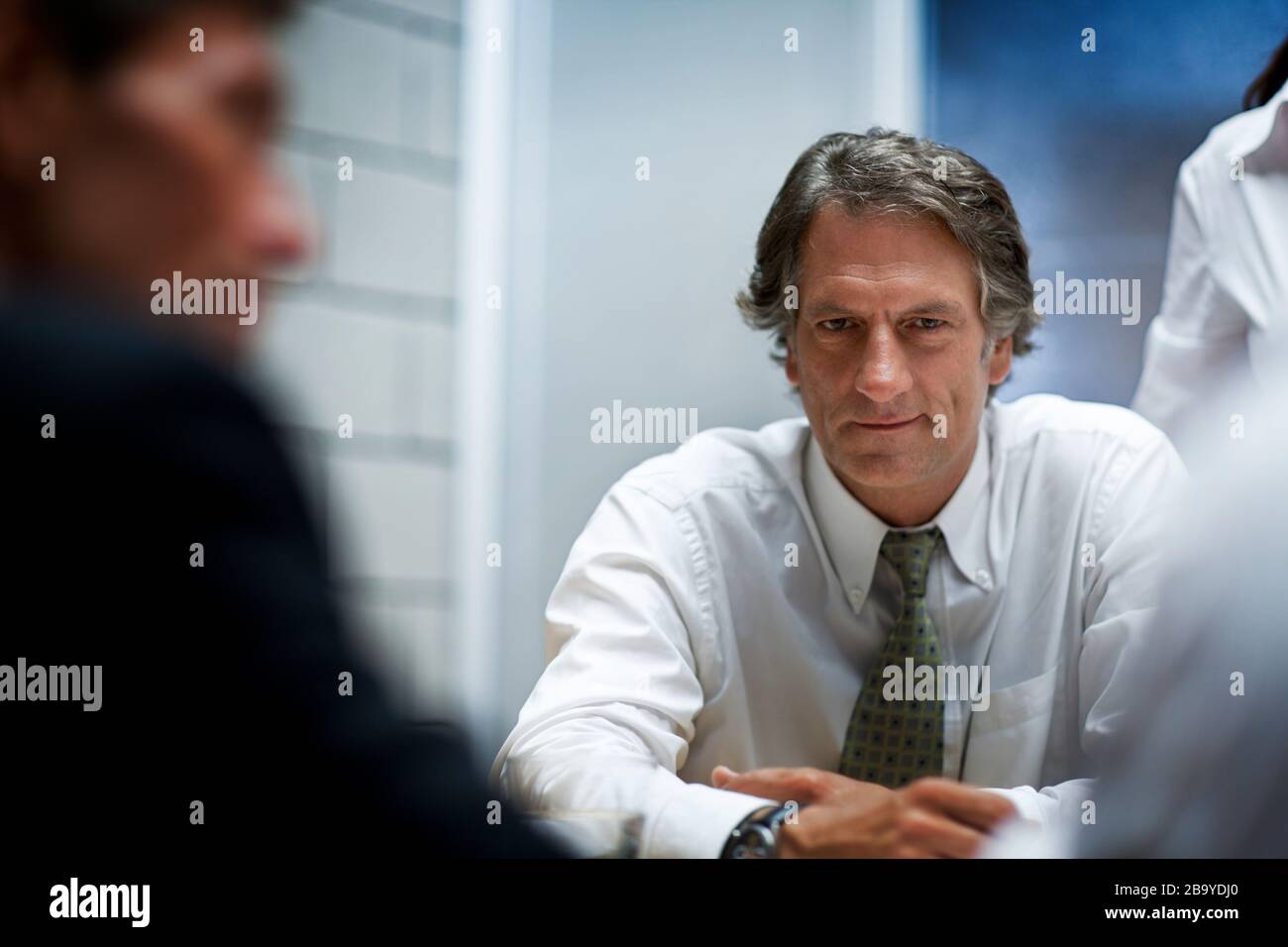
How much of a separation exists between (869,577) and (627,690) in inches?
12.4

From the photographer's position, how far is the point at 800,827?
123cm

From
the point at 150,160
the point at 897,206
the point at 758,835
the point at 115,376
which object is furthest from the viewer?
the point at 897,206

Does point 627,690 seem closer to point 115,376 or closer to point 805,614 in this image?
point 805,614

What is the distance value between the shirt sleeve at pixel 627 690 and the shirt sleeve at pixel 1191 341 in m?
0.57

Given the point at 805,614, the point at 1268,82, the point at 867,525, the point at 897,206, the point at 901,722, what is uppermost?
the point at 1268,82

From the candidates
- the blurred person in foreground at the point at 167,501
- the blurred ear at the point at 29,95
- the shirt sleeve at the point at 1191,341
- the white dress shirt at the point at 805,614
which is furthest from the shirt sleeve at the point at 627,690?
the blurred ear at the point at 29,95

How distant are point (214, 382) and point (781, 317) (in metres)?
0.90

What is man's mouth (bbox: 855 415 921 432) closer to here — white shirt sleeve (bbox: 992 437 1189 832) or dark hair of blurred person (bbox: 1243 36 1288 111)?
white shirt sleeve (bbox: 992 437 1189 832)

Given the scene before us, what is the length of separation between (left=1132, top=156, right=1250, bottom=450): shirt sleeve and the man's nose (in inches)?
11.7

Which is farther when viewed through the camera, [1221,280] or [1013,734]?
[1221,280]

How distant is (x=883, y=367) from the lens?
4.30 ft

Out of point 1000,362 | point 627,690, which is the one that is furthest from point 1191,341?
point 627,690

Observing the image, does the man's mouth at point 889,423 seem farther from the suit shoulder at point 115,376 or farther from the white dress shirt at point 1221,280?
the suit shoulder at point 115,376
